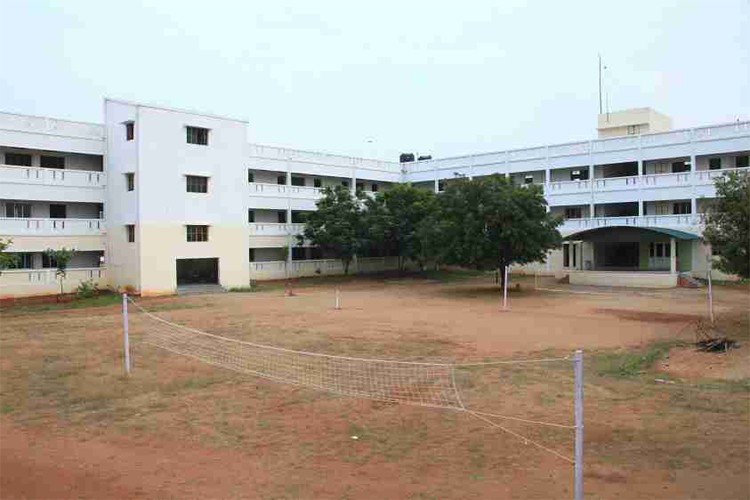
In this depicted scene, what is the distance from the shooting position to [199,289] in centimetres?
3381

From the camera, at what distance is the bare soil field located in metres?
6.84

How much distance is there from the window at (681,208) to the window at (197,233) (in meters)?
29.1

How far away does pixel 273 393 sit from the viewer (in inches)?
429

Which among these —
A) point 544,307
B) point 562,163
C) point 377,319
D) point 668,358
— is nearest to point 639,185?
point 562,163

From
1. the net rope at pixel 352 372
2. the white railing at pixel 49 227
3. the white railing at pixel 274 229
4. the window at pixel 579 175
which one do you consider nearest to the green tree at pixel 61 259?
the white railing at pixel 49 227

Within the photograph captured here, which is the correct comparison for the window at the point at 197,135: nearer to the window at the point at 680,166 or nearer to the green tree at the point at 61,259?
the green tree at the point at 61,259

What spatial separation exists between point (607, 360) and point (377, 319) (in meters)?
9.01

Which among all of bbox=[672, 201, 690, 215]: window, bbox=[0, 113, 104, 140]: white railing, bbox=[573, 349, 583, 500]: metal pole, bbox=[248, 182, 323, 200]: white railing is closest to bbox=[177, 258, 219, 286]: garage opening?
bbox=[248, 182, 323, 200]: white railing

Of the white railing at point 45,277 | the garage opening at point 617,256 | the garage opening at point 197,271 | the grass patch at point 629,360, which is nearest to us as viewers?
the grass patch at point 629,360

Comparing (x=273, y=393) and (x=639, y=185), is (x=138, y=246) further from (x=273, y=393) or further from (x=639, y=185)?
(x=639, y=185)

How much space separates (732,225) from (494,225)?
13857mm

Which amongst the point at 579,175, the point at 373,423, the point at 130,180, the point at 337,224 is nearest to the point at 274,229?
the point at 337,224

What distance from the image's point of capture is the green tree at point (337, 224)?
39.4 m

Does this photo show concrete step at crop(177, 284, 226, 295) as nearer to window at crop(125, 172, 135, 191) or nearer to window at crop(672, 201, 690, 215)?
window at crop(125, 172, 135, 191)
